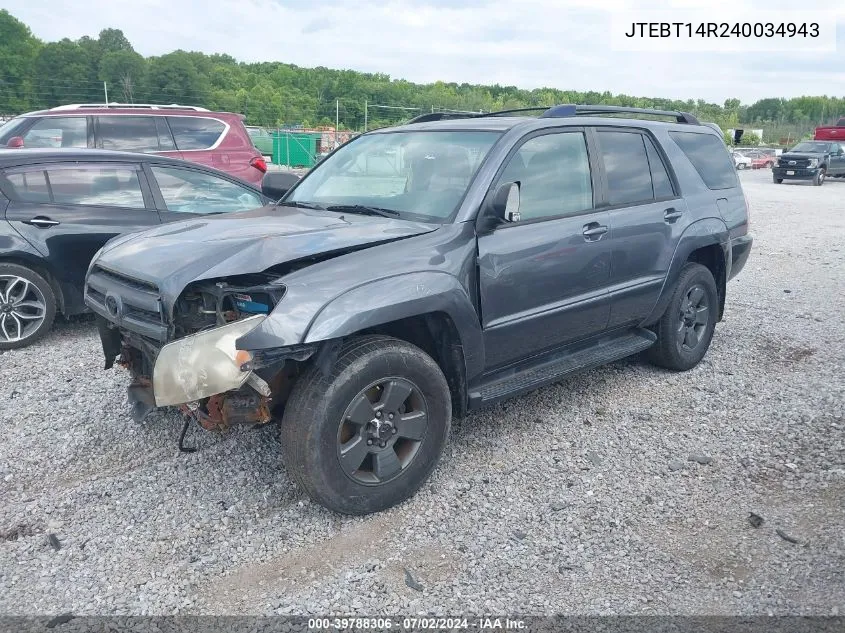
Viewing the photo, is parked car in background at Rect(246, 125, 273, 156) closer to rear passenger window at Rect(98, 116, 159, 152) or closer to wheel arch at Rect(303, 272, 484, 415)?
rear passenger window at Rect(98, 116, 159, 152)

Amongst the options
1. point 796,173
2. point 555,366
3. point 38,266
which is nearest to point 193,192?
point 38,266

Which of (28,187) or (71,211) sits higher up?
(28,187)

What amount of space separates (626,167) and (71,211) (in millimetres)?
4247

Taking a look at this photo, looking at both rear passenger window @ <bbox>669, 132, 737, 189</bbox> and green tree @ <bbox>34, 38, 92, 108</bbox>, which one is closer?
rear passenger window @ <bbox>669, 132, 737, 189</bbox>

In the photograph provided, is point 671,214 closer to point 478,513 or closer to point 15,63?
point 478,513

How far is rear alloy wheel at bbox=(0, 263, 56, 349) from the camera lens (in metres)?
5.26

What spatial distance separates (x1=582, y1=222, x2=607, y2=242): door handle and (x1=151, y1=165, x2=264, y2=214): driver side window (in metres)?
3.21

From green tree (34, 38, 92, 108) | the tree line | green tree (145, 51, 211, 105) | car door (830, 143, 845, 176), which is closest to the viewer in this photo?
car door (830, 143, 845, 176)

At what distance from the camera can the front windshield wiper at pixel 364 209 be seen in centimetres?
374

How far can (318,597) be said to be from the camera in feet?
8.86

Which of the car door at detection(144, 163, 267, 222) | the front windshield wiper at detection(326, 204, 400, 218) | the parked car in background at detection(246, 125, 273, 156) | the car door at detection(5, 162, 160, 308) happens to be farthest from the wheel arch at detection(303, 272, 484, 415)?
the parked car in background at detection(246, 125, 273, 156)

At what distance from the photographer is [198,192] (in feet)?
20.7

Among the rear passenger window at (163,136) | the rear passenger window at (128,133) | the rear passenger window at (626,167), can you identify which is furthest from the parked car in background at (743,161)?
the rear passenger window at (626,167)

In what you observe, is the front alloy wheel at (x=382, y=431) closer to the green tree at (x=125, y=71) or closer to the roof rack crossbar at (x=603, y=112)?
the roof rack crossbar at (x=603, y=112)
